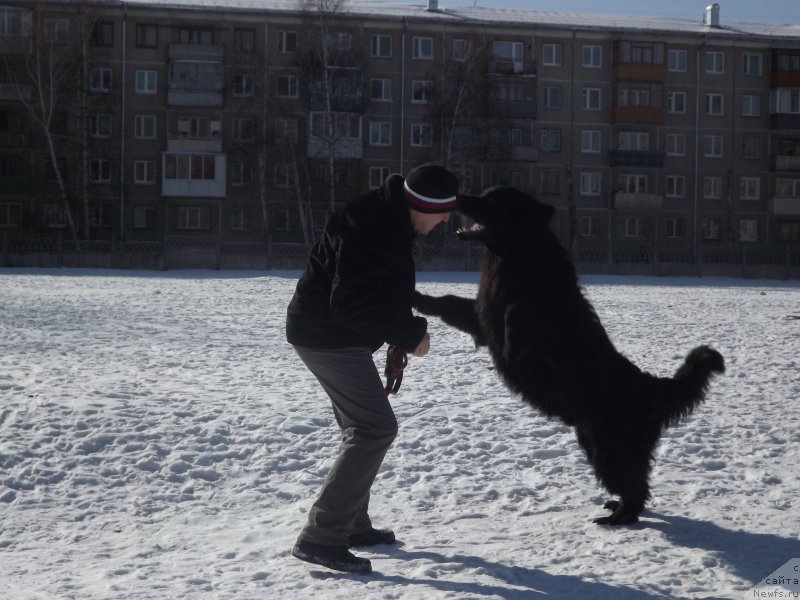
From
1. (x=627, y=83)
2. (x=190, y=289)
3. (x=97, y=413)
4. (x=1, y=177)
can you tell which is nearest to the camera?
(x=97, y=413)

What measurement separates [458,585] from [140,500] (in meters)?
2.39

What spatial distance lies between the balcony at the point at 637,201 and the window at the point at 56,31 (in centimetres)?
2870

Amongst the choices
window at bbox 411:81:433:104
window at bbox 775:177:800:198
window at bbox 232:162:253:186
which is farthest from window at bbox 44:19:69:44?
window at bbox 775:177:800:198

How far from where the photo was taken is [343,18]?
4656 centimetres

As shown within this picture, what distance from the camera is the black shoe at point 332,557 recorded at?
425 cm

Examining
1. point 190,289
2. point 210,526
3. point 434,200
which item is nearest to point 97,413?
point 210,526

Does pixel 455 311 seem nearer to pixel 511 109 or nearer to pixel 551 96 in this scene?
pixel 511 109

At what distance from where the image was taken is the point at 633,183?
50.3 m

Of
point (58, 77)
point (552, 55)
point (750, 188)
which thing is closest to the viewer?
point (58, 77)

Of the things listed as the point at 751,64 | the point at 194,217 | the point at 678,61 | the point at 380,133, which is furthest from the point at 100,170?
the point at 751,64

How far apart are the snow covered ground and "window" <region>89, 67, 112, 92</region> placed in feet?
126

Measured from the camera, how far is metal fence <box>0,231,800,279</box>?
34.8 metres

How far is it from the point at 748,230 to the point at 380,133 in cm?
2104

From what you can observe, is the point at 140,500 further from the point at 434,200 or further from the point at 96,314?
the point at 96,314
